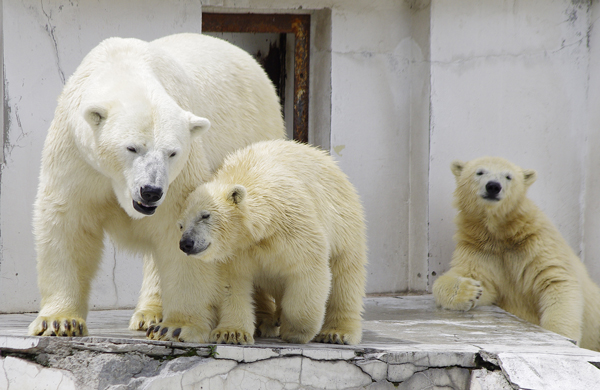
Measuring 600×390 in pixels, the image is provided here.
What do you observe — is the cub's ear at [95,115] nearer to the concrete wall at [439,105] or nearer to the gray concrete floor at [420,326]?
the gray concrete floor at [420,326]

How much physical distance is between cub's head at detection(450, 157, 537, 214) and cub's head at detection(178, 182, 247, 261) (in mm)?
2501

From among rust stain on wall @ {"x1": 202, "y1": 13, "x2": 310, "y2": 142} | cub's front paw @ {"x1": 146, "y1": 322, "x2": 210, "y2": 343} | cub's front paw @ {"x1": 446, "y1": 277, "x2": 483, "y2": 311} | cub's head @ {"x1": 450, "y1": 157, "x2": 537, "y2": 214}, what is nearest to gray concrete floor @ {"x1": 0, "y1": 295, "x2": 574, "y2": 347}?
cub's front paw @ {"x1": 446, "y1": 277, "x2": 483, "y2": 311}

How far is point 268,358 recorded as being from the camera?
3.18 metres

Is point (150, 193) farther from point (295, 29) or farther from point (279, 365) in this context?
point (295, 29)

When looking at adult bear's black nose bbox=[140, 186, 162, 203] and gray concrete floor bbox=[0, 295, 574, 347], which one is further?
gray concrete floor bbox=[0, 295, 574, 347]

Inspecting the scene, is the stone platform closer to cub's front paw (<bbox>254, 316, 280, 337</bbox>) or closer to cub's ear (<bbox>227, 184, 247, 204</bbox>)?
cub's front paw (<bbox>254, 316, 280, 337</bbox>)

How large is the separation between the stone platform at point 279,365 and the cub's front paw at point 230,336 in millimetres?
69

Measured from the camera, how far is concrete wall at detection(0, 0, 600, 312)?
221 inches

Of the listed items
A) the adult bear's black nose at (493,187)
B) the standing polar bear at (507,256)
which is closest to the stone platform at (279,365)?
the standing polar bear at (507,256)

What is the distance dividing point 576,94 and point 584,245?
123 centimetres

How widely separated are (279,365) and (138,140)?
3.80 feet

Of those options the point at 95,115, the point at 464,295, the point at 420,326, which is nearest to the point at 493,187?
the point at 464,295

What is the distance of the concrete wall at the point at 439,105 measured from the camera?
221 inches

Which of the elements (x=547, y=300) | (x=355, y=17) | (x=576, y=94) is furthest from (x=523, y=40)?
(x=547, y=300)
